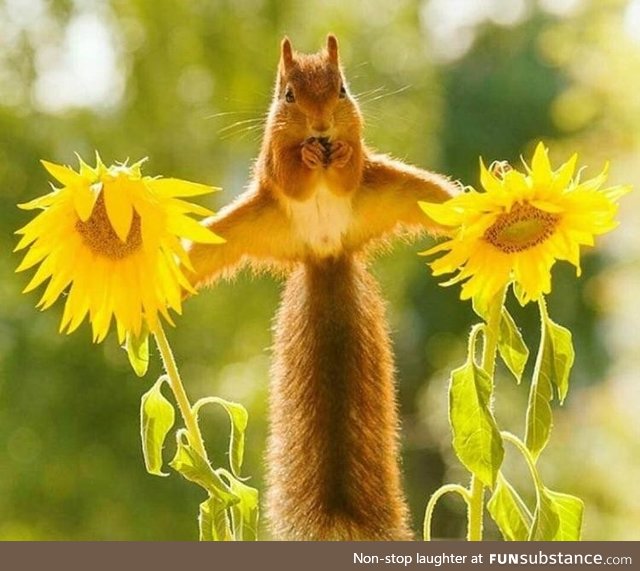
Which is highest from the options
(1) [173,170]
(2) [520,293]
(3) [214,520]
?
(1) [173,170]

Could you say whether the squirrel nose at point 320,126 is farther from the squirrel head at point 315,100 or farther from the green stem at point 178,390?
the green stem at point 178,390

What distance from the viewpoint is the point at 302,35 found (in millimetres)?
2543

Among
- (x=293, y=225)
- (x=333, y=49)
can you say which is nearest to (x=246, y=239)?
(x=293, y=225)

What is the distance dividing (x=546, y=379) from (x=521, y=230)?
10 centimetres

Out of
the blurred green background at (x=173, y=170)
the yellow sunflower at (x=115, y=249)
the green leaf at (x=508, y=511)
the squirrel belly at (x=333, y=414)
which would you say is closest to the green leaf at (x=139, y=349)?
the yellow sunflower at (x=115, y=249)

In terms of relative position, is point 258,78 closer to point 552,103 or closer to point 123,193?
point 552,103

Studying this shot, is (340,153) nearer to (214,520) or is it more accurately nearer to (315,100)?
(315,100)

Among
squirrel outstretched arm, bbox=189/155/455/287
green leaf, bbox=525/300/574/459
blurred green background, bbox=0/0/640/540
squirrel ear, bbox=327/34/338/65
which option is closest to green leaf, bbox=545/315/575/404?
green leaf, bbox=525/300/574/459

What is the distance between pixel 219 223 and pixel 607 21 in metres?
2.28

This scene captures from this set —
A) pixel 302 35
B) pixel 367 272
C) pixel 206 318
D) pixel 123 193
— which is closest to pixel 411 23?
pixel 302 35

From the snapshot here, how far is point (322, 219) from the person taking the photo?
0.68 meters

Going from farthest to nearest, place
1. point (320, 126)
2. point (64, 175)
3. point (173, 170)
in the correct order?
point (173, 170), point (320, 126), point (64, 175)

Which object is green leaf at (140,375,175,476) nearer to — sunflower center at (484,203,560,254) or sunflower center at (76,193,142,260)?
sunflower center at (76,193,142,260)

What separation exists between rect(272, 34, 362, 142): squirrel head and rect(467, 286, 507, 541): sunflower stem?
14 cm
